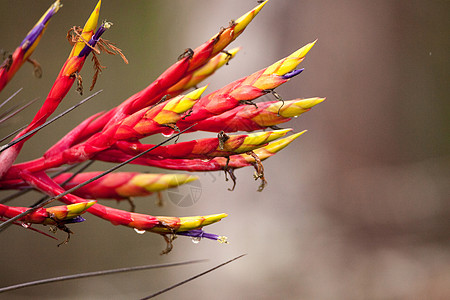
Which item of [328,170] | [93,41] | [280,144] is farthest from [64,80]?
[328,170]

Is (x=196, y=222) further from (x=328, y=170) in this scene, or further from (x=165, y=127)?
(x=328, y=170)

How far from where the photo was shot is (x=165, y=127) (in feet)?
0.78

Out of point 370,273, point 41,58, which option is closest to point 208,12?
point 41,58

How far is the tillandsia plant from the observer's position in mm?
239

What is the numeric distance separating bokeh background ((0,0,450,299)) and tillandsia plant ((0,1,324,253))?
0.92m

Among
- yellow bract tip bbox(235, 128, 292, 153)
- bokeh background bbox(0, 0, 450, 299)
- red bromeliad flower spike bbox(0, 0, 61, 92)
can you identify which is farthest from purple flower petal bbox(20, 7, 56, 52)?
bokeh background bbox(0, 0, 450, 299)

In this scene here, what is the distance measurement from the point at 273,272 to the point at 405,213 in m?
0.42

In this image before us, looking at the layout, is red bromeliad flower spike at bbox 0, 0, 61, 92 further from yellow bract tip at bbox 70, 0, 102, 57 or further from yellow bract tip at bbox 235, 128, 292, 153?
Result: yellow bract tip at bbox 235, 128, 292, 153

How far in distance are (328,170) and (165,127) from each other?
1.08 m

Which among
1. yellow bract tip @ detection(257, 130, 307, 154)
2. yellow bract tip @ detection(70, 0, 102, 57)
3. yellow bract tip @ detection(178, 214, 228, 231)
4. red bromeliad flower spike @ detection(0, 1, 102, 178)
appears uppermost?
yellow bract tip @ detection(70, 0, 102, 57)

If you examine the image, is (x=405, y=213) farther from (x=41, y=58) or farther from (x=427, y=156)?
(x=41, y=58)

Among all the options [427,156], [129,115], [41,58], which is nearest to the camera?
[129,115]

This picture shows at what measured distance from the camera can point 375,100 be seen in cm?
121

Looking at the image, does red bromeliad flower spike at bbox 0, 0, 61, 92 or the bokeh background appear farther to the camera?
the bokeh background
